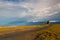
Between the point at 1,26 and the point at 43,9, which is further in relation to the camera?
the point at 43,9

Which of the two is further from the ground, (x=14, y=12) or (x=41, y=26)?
(x=14, y=12)

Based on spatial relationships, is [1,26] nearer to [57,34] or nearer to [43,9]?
[43,9]

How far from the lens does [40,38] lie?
2.06 m

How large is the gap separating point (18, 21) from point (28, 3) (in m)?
0.33

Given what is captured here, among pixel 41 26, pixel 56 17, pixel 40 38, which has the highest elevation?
pixel 56 17

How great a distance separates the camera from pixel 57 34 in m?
2.10

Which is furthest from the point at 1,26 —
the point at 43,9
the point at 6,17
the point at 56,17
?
the point at 56,17

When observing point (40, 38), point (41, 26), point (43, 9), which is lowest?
point (40, 38)

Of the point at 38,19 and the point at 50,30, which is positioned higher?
the point at 38,19

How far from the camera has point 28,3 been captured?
6.82 feet

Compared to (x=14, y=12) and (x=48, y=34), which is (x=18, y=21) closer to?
(x=14, y=12)

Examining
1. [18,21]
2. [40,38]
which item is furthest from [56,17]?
[18,21]

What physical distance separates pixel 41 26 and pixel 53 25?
20 cm

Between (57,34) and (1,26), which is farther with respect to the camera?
(57,34)
